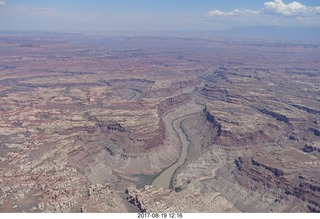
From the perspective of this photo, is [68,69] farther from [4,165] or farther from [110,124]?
[4,165]

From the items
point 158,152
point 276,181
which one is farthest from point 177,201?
point 158,152

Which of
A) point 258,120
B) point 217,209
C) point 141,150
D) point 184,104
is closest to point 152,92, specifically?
point 184,104

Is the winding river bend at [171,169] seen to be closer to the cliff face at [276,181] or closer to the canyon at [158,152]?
the canyon at [158,152]

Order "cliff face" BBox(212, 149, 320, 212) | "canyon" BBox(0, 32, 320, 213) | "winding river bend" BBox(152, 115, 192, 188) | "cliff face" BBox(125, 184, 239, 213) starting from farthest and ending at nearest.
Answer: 1. "winding river bend" BBox(152, 115, 192, 188)
2. "cliff face" BBox(212, 149, 320, 212)
3. "canyon" BBox(0, 32, 320, 213)
4. "cliff face" BBox(125, 184, 239, 213)

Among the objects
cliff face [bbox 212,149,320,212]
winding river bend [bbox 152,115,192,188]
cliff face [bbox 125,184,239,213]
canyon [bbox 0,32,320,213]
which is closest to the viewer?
cliff face [bbox 125,184,239,213]

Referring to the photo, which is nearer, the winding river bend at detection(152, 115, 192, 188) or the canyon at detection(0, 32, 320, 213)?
the canyon at detection(0, 32, 320, 213)

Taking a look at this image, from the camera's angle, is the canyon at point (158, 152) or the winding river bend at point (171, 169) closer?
the canyon at point (158, 152)

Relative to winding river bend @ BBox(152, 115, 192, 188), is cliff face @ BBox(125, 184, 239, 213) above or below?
above

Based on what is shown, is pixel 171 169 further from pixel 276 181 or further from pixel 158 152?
pixel 276 181

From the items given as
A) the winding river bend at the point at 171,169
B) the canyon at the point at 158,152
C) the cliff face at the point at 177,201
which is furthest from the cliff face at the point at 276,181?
the winding river bend at the point at 171,169

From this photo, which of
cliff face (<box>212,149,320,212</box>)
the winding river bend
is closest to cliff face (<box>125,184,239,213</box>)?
cliff face (<box>212,149,320,212</box>)

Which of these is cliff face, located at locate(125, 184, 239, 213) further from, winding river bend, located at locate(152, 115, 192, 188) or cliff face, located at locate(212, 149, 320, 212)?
winding river bend, located at locate(152, 115, 192, 188)
